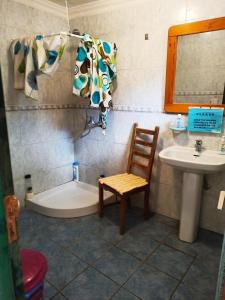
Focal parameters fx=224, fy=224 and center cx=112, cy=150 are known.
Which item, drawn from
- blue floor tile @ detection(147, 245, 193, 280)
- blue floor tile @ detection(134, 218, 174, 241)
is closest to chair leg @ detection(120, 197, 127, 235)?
blue floor tile @ detection(134, 218, 174, 241)

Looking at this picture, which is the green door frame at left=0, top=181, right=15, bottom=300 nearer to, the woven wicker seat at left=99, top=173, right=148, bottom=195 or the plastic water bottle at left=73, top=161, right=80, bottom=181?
the woven wicker seat at left=99, top=173, right=148, bottom=195

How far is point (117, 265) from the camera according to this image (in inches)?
70.6

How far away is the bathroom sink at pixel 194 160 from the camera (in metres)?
1.71

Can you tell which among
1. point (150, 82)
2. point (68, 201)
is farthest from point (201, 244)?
point (150, 82)

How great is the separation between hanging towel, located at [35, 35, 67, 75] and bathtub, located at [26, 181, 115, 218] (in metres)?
1.46

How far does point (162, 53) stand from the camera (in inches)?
87.1

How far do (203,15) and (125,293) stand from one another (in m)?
2.29

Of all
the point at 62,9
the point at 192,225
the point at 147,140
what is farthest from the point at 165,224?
the point at 62,9

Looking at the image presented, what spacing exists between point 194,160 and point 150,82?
3.18 ft

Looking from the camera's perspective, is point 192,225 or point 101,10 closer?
point 192,225

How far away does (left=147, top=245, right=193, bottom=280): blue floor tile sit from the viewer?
5.69ft

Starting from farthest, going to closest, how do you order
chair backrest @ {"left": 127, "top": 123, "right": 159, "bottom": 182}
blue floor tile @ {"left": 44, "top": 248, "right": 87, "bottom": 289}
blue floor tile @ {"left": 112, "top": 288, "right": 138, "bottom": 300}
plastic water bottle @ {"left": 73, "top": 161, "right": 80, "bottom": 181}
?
plastic water bottle @ {"left": 73, "top": 161, "right": 80, "bottom": 181}, chair backrest @ {"left": 127, "top": 123, "right": 159, "bottom": 182}, blue floor tile @ {"left": 44, "top": 248, "right": 87, "bottom": 289}, blue floor tile @ {"left": 112, "top": 288, "right": 138, "bottom": 300}

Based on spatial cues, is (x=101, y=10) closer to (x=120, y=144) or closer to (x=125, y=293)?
(x=120, y=144)

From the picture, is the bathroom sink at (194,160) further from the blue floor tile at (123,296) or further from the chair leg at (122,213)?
the blue floor tile at (123,296)
